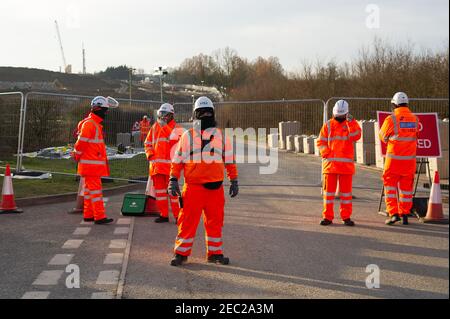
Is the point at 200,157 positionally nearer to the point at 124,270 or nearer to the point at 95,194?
the point at 124,270

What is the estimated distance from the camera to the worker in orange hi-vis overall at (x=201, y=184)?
7117mm

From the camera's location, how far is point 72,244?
8352 millimetres

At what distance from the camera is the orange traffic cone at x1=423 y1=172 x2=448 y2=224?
9938 mm

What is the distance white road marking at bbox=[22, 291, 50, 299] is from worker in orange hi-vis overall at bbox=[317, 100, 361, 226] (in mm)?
5351

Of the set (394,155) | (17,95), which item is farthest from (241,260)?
(17,95)

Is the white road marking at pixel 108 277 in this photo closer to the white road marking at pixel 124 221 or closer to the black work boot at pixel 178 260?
the black work boot at pixel 178 260

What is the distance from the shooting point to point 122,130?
589 inches

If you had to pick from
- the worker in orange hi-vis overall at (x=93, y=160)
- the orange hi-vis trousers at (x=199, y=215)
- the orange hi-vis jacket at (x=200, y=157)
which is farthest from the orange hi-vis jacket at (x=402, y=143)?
the worker in orange hi-vis overall at (x=93, y=160)

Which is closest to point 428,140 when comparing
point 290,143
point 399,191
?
point 399,191

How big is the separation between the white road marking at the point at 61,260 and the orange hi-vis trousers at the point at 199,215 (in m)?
1.51

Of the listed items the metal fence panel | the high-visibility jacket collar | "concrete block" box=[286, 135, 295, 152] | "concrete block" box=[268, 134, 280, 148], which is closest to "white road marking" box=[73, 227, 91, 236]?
the high-visibility jacket collar

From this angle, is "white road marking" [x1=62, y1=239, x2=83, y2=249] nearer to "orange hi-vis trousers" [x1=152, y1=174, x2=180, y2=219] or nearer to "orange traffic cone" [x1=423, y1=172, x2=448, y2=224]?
"orange hi-vis trousers" [x1=152, y1=174, x2=180, y2=219]

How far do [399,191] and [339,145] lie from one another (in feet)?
4.43
